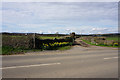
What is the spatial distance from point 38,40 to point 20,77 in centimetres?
1090

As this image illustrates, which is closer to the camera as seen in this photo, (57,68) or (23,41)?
(57,68)

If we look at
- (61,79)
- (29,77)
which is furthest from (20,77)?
(61,79)

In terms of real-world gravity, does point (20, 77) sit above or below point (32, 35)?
below

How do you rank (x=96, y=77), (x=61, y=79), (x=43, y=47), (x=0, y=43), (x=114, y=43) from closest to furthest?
(x=61, y=79) < (x=96, y=77) < (x=0, y=43) < (x=43, y=47) < (x=114, y=43)

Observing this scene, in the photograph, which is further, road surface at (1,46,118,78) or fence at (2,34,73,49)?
fence at (2,34,73,49)

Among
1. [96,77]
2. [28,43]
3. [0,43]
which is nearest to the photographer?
[96,77]

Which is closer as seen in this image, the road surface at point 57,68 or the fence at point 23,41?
the road surface at point 57,68

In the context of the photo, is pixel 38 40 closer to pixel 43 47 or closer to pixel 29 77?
pixel 43 47

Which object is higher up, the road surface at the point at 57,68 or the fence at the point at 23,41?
the fence at the point at 23,41

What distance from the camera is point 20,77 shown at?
195 inches

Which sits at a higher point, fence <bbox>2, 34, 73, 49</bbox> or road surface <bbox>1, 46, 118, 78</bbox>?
fence <bbox>2, 34, 73, 49</bbox>

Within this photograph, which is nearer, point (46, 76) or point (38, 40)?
point (46, 76)

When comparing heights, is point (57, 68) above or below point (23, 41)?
below

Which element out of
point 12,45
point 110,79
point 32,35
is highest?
point 32,35
